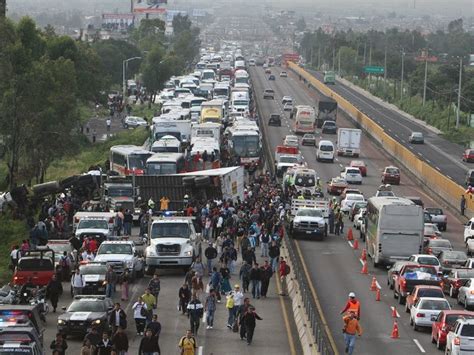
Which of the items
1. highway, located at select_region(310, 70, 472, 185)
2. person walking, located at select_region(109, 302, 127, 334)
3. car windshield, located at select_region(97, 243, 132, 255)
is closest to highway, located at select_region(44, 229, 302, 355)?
person walking, located at select_region(109, 302, 127, 334)

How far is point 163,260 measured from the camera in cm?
4631

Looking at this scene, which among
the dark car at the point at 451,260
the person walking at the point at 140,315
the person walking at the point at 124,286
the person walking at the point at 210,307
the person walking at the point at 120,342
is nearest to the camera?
the person walking at the point at 120,342

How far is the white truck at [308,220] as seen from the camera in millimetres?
57594

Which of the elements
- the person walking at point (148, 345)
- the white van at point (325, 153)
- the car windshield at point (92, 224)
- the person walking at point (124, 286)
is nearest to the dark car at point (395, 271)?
the person walking at point (124, 286)

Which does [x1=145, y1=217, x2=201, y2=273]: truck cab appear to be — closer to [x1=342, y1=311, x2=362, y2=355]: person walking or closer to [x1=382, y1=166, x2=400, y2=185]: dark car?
[x1=342, y1=311, x2=362, y2=355]: person walking

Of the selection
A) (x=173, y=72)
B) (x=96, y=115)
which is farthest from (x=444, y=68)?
(x=96, y=115)

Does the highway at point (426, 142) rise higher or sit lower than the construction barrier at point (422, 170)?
lower

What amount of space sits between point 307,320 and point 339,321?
4163mm

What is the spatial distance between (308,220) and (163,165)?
1262cm

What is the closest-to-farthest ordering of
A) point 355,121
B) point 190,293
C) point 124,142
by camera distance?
1. point 190,293
2. point 124,142
3. point 355,121

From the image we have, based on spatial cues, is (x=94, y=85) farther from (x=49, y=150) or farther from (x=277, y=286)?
(x=277, y=286)

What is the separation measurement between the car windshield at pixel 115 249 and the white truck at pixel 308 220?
13.5m

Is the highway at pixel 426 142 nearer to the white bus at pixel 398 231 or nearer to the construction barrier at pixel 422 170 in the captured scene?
the construction barrier at pixel 422 170

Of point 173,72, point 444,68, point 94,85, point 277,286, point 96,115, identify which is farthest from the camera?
point 444,68
